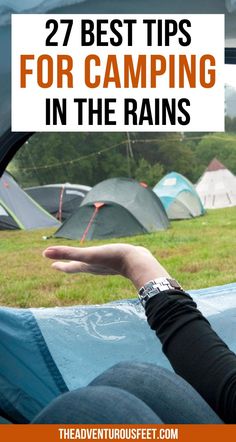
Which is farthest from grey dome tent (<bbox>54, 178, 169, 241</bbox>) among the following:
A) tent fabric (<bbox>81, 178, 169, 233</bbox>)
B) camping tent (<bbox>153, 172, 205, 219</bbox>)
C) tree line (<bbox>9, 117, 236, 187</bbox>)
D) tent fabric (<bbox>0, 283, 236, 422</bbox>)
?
tent fabric (<bbox>0, 283, 236, 422</bbox>)

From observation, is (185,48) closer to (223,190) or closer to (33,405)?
(33,405)

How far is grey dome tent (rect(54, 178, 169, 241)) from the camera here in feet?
12.7

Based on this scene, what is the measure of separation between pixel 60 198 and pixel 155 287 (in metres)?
4.26

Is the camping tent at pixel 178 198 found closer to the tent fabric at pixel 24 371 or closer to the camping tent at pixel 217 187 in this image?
the camping tent at pixel 217 187

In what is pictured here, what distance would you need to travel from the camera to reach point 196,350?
64 cm

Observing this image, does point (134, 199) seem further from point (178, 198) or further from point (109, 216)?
point (178, 198)

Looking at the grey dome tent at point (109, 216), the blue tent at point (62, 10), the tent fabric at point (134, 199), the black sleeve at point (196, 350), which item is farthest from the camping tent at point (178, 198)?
the black sleeve at point (196, 350)

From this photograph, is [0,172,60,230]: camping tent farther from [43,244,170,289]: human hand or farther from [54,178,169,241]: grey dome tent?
[43,244,170,289]: human hand

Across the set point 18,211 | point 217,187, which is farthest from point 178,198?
point 217,187

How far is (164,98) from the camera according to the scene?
161 cm

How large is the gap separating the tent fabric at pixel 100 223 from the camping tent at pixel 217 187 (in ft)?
7.78

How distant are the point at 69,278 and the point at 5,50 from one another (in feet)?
6.10

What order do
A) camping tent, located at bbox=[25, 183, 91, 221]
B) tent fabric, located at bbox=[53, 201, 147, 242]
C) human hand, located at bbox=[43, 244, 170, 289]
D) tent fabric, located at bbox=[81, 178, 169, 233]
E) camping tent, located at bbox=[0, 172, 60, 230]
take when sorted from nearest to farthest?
human hand, located at bbox=[43, 244, 170, 289]
tent fabric, located at bbox=[53, 201, 147, 242]
tent fabric, located at bbox=[81, 178, 169, 233]
camping tent, located at bbox=[0, 172, 60, 230]
camping tent, located at bbox=[25, 183, 91, 221]

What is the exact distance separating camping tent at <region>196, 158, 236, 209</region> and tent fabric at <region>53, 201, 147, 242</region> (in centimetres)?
237
